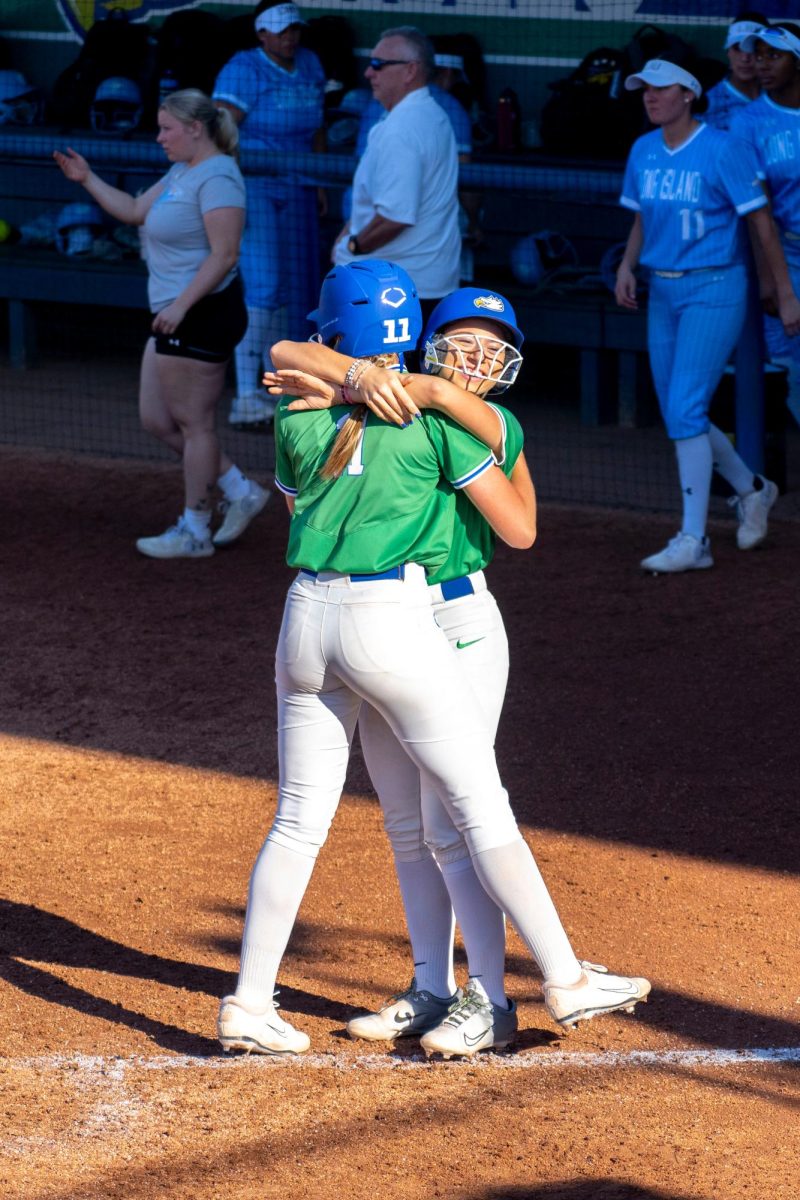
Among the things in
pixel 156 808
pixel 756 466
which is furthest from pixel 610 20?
pixel 156 808

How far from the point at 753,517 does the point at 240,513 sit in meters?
2.34

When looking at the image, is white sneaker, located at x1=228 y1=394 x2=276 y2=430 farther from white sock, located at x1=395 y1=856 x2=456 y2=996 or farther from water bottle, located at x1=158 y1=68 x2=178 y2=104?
white sock, located at x1=395 y1=856 x2=456 y2=996

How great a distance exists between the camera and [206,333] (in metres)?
7.13

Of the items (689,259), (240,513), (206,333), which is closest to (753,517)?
(689,259)

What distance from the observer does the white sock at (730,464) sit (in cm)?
742

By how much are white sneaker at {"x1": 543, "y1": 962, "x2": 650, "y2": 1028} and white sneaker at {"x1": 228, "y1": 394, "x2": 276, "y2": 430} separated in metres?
6.68

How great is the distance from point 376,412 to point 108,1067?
1547 millimetres

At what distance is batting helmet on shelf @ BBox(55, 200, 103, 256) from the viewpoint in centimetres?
1182

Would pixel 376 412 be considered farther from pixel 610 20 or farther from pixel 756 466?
pixel 610 20

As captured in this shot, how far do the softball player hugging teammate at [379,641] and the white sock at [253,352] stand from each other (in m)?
6.62

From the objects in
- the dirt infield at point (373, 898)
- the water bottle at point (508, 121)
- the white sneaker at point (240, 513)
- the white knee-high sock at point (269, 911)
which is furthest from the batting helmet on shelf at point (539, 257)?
the white knee-high sock at point (269, 911)

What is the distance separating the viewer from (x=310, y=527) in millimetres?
3455

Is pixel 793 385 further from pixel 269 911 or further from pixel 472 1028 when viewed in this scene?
pixel 269 911

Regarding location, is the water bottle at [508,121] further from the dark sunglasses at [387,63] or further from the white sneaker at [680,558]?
the white sneaker at [680,558]
